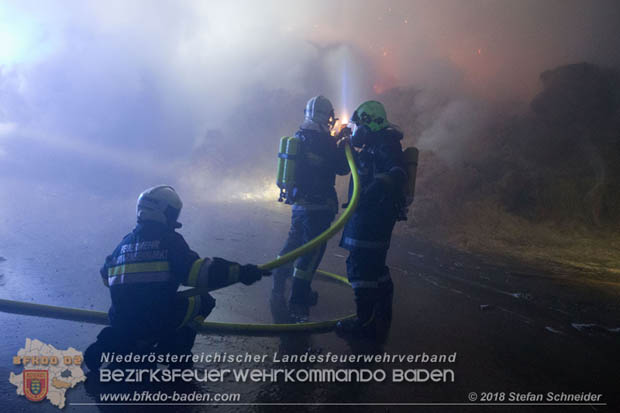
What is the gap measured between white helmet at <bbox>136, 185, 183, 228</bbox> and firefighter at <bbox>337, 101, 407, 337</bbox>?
1.50 metres

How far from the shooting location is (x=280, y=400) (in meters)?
2.17

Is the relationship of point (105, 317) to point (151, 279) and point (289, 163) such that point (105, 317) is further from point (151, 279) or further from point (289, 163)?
point (289, 163)

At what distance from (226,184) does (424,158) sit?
23.2ft

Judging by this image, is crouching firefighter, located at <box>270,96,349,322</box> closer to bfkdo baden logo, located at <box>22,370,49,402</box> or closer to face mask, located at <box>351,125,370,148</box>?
face mask, located at <box>351,125,370,148</box>

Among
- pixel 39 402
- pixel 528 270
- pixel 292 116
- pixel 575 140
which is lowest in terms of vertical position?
pixel 39 402

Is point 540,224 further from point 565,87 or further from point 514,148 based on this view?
point 565,87

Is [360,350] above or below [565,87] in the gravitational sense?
below

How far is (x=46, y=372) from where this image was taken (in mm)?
2240

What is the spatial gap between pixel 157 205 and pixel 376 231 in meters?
1.74

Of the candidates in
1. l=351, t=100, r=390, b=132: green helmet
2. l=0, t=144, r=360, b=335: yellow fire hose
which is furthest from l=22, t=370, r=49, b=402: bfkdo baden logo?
l=351, t=100, r=390, b=132: green helmet

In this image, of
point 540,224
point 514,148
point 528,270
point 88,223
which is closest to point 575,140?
point 514,148

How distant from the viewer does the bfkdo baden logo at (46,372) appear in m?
2.07

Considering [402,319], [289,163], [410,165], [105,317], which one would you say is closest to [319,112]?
[289,163]

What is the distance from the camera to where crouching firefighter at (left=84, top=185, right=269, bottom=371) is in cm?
212
